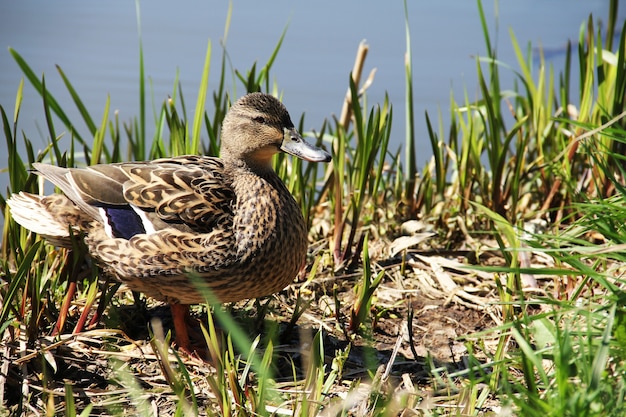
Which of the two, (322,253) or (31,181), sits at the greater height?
(31,181)

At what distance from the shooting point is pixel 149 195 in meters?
3.44

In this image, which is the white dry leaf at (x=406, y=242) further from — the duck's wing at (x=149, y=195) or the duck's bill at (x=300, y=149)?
the duck's wing at (x=149, y=195)

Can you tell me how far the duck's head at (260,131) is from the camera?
362 centimetres

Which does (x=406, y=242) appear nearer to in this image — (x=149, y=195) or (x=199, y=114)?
(x=199, y=114)

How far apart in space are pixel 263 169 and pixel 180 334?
78 cm

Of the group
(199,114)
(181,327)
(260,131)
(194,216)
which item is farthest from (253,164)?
(181,327)

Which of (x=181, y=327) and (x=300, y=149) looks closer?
(x=181, y=327)

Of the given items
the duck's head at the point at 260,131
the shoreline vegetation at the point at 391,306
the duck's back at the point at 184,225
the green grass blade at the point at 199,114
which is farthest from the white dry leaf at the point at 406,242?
the green grass blade at the point at 199,114

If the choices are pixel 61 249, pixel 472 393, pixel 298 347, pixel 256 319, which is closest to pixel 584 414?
pixel 472 393

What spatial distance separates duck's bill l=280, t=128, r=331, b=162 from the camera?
3518mm

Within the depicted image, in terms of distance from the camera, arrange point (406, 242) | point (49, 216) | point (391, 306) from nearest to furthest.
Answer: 1. point (49, 216)
2. point (391, 306)
3. point (406, 242)

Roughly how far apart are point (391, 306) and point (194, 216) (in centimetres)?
92

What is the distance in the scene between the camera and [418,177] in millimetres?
4594

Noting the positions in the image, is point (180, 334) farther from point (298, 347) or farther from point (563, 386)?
point (563, 386)
